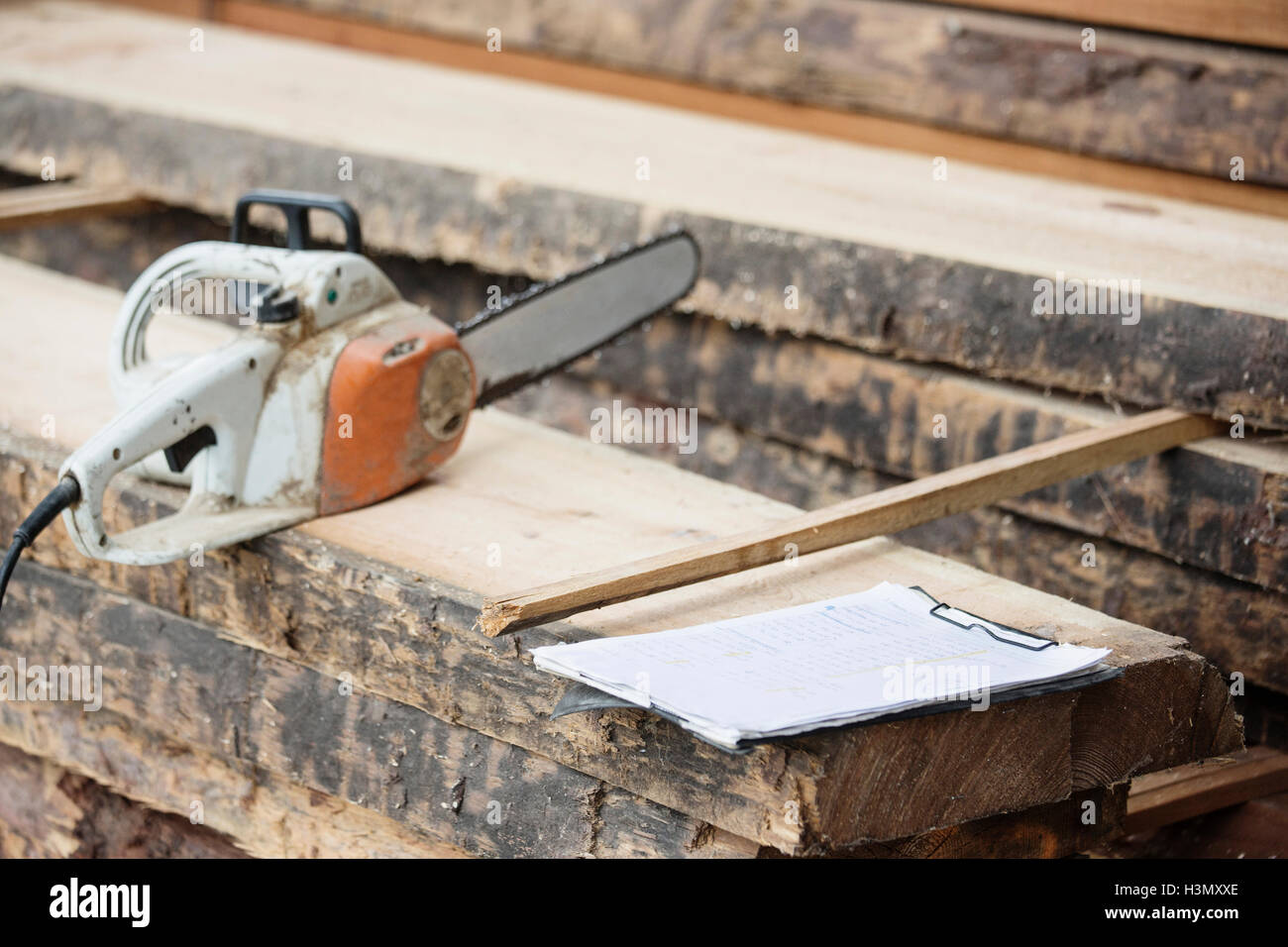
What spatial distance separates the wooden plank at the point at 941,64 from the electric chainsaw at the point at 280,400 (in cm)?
157

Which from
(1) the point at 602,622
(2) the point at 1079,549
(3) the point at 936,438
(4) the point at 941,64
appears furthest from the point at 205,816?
(4) the point at 941,64

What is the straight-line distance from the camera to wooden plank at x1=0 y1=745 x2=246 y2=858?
226 centimetres

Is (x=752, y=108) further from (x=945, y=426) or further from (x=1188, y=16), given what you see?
(x=945, y=426)

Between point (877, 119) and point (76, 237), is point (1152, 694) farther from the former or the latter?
point (76, 237)

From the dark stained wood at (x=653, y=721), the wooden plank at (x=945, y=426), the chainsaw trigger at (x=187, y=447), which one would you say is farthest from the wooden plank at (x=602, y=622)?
the wooden plank at (x=945, y=426)

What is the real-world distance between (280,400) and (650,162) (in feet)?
4.55

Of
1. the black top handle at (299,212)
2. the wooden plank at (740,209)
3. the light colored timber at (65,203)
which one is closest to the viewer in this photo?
the black top handle at (299,212)

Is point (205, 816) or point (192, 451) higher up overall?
point (192, 451)

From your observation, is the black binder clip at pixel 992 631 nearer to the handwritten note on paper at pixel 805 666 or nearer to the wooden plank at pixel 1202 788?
the handwritten note on paper at pixel 805 666

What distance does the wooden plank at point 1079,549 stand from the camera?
219 cm

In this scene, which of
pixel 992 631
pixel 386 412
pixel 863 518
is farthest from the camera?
pixel 386 412

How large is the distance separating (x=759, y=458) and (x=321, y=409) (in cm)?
116

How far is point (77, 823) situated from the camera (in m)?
2.37
